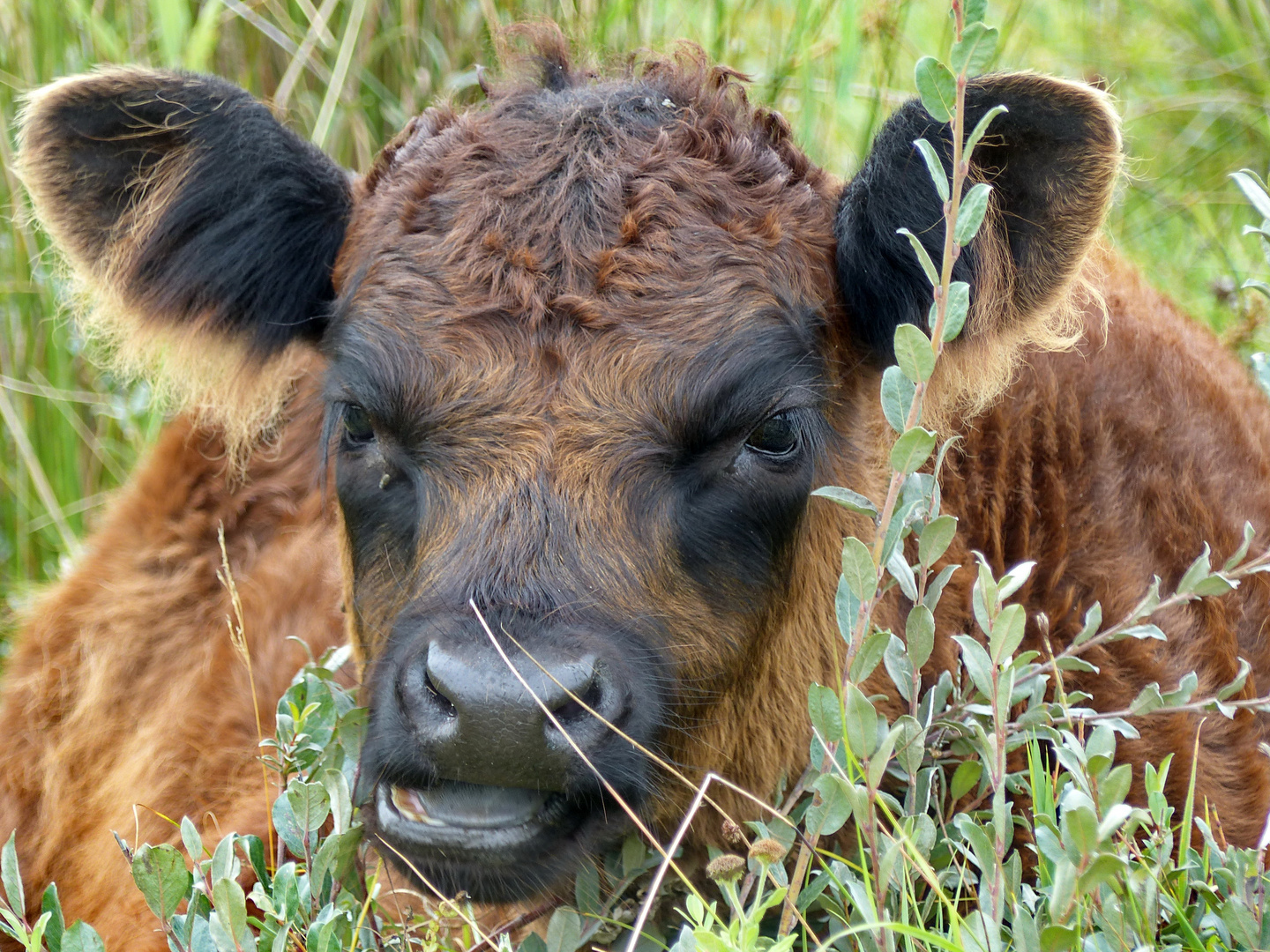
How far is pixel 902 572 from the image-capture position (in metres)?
Answer: 2.27

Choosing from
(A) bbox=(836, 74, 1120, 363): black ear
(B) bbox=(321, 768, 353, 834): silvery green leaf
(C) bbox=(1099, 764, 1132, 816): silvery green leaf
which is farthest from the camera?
(A) bbox=(836, 74, 1120, 363): black ear

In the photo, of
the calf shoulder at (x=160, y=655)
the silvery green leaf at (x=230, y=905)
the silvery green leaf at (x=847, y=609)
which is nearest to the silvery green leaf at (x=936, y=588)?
the silvery green leaf at (x=847, y=609)

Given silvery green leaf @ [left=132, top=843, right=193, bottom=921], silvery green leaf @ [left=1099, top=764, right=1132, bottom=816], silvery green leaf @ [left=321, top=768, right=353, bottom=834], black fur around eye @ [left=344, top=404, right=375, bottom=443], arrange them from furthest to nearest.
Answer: black fur around eye @ [left=344, top=404, right=375, bottom=443], silvery green leaf @ [left=321, top=768, right=353, bottom=834], silvery green leaf @ [left=132, top=843, right=193, bottom=921], silvery green leaf @ [left=1099, top=764, right=1132, bottom=816]

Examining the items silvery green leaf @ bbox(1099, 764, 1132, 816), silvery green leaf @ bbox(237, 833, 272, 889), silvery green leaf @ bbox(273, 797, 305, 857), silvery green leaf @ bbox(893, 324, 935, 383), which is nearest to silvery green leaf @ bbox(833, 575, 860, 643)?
silvery green leaf @ bbox(893, 324, 935, 383)

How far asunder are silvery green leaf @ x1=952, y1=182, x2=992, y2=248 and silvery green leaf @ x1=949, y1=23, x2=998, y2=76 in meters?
0.20

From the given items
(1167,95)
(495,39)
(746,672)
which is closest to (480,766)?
(746,672)

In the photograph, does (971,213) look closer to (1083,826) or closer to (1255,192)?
(1255,192)

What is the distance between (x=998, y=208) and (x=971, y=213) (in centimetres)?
73

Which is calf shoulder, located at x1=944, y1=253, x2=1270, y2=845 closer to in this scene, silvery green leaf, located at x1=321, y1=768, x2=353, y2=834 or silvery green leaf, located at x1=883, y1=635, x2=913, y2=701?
silvery green leaf, located at x1=883, y1=635, x2=913, y2=701

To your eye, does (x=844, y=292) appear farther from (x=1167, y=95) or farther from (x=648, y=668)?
(x=1167, y=95)

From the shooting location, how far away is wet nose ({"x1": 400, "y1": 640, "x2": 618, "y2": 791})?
2131 mm

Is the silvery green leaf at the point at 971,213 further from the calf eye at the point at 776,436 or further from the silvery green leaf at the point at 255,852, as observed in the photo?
the silvery green leaf at the point at 255,852

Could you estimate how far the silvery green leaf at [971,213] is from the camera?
2.06 meters

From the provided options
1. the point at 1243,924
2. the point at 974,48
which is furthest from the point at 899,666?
the point at 974,48
